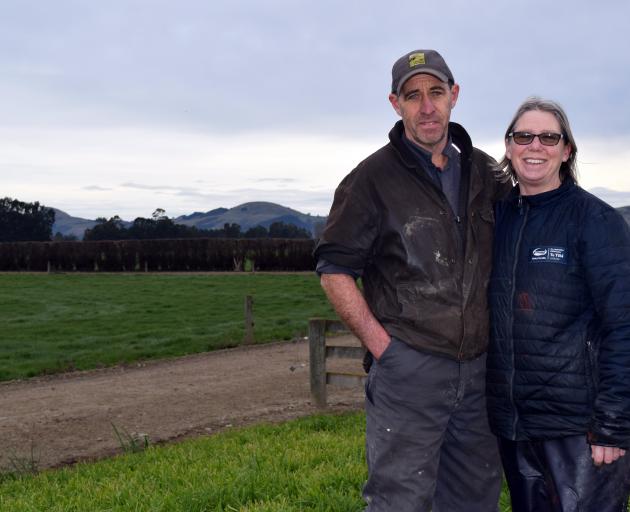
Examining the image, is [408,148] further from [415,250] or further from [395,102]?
[415,250]

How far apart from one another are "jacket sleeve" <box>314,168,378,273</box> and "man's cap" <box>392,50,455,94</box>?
495 mm

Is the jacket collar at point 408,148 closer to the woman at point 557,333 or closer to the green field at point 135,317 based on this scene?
the woman at point 557,333

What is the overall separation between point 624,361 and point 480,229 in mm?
835

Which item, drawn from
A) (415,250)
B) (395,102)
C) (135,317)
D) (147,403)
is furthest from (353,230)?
(135,317)

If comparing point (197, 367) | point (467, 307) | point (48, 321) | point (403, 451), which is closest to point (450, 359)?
point (467, 307)

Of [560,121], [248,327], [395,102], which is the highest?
[395,102]

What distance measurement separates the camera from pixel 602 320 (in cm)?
284

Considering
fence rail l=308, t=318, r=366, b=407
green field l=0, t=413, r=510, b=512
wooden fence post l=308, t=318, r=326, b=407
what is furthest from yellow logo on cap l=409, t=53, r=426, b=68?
wooden fence post l=308, t=318, r=326, b=407

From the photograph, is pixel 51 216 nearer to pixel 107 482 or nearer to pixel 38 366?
pixel 38 366

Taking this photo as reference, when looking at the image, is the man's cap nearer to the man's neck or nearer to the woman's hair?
the man's neck

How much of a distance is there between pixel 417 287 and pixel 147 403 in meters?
7.62

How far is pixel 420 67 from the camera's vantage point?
329 cm

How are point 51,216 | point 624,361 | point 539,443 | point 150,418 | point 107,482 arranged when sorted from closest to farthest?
point 624,361
point 539,443
point 107,482
point 150,418
point 51,216

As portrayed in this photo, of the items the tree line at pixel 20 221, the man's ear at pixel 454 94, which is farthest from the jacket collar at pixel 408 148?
the tree line at pixel 20 221
